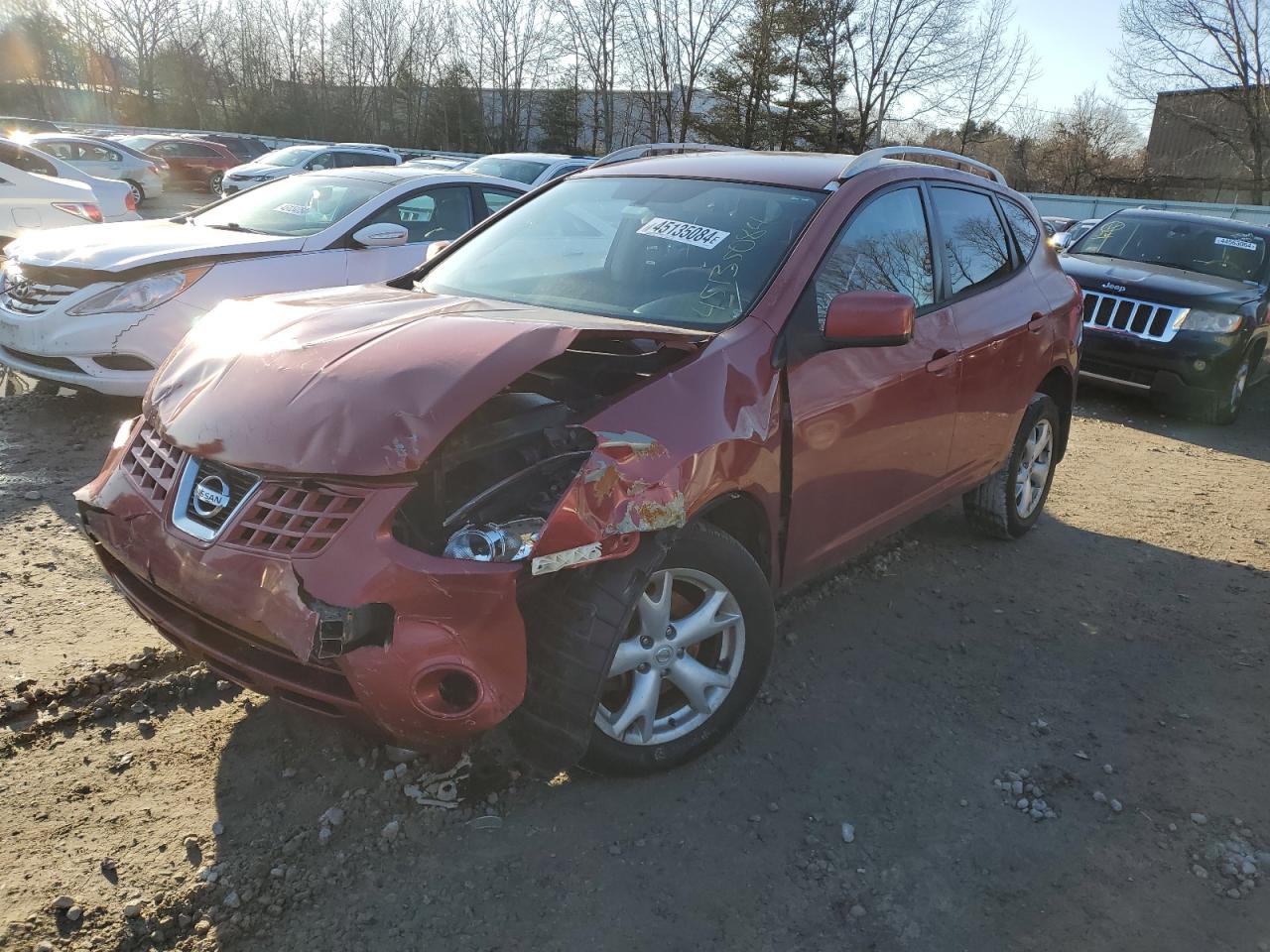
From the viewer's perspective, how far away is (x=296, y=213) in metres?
6.45

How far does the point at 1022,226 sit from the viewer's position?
15.7 ft

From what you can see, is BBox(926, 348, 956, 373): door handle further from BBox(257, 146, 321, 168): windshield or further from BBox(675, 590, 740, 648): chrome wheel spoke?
BBox(257, 146, 321, 168): windshield

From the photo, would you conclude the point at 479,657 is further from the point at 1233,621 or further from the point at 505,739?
the point at 1233,621

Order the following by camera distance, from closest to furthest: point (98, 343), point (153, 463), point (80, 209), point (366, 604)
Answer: point (366, 604), point (153, 463), point (98, 343), point (80, 209)

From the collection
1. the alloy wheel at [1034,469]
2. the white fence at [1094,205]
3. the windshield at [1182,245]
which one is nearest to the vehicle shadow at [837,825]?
the alloy wheel at [1034,469]

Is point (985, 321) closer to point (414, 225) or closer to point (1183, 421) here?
point (414, 225)

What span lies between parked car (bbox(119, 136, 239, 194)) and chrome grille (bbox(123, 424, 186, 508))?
85.2ft

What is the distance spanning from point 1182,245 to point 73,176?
1394 centimetres

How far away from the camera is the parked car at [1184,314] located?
26.1 ft

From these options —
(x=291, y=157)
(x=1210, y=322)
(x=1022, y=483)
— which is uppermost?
(x=291, y=157)

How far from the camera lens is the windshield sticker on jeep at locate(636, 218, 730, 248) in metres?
3.34

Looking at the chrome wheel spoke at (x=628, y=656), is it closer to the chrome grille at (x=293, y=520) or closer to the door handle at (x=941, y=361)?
the chrome grille at (x=293, y=520)

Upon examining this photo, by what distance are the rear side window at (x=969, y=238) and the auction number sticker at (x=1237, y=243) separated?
602 centimetres

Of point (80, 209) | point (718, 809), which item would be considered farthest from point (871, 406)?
point (80, 209)
